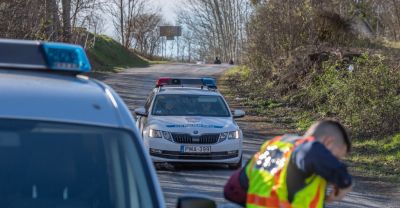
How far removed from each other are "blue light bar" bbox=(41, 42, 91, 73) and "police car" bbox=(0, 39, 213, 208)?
0.44 ft

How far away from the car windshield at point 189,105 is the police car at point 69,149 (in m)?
11.1

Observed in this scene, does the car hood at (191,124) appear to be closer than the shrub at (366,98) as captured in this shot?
Yes

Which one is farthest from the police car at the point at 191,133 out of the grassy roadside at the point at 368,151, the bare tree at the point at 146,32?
the bare tree at the point at 146,32

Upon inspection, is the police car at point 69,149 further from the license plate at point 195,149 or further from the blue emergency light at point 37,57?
the license plate at point 195,149

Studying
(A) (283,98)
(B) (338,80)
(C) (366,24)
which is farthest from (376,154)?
(C) (366,24)

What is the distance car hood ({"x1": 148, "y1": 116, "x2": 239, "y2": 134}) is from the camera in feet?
48.0

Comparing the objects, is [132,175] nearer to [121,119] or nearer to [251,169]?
[121,119]

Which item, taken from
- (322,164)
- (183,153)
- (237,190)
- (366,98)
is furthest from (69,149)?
(366,98)

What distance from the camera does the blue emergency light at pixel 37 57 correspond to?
4582mm

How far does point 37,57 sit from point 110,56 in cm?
5951

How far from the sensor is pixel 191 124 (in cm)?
1474

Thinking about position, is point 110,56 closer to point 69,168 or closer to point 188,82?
point 188,82

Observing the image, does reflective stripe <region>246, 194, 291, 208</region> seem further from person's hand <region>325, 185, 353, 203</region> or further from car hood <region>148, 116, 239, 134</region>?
car hood <region>148, 116, 239, 134</region>

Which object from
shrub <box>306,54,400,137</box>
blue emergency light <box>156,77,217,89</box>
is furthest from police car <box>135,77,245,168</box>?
shrub <box>306,54,400,137</box>
